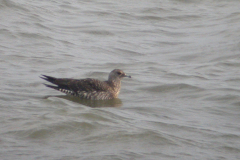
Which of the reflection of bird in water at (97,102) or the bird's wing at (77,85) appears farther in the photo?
the bird's wing at (77,85)

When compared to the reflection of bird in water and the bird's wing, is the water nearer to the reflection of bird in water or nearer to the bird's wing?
the reflection of bird in water

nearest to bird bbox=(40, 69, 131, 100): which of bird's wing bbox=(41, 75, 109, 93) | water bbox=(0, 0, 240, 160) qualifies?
bird's wing bbox=(41, 75, 109, 93)

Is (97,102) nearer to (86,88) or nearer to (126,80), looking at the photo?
(86,88)

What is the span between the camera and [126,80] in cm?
977

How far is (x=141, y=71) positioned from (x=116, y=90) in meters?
1.87

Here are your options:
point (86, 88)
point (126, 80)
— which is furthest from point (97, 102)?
point (126, 80)

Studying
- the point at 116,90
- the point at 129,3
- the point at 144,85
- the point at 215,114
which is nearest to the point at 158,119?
the point at 215,114

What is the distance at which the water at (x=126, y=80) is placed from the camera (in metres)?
5.98

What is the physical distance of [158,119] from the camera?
7172 mm

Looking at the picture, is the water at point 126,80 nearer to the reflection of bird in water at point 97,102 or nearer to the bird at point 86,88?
the reflection of bird in water at point 97,102

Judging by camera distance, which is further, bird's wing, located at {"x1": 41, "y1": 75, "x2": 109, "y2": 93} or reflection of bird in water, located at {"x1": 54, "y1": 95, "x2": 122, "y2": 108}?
bird's wing, located at {"x1": 41, "y1": 75, "x2": 109, "y2": 93}

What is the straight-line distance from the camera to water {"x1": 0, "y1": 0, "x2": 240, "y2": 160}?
5977 millimetres

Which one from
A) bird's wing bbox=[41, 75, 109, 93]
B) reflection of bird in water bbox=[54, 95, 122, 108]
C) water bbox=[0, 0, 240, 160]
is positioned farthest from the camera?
bird's wing bbox=[41, 75, 109, 93]

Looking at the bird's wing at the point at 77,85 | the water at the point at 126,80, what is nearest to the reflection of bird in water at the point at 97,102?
the water at the point at 126,80
